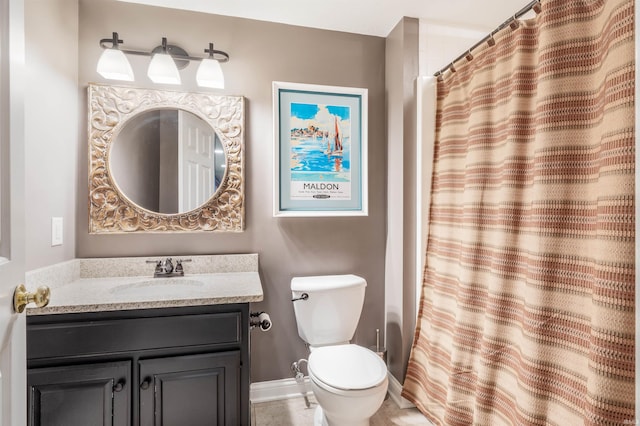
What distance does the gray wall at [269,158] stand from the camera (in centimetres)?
188

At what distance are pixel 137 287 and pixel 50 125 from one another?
87cm

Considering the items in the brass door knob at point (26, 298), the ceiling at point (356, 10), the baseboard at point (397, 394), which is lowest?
the baseboard at point (397, 394)

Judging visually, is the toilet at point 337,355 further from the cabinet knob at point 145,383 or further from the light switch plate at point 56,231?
the light switch plate at point 56,231

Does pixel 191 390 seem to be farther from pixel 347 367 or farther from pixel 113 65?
pixel 113 65

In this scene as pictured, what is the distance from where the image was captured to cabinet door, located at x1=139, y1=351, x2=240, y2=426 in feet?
4.46

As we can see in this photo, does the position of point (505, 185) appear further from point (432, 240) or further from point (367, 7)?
point (367, 7)

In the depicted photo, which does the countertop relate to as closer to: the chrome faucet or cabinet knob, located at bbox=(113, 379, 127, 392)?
the chrome faucet

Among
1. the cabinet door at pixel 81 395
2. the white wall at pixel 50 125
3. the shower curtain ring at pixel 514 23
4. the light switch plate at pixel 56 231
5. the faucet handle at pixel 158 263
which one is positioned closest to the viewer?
the cabinet door at pixel 81 395

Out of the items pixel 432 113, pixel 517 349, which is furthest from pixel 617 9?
pixel 517 349

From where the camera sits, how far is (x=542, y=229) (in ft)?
3.95

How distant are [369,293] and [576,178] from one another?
4.51 feet

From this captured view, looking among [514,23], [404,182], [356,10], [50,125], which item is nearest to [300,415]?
[404,182]

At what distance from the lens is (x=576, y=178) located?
116 centimetres

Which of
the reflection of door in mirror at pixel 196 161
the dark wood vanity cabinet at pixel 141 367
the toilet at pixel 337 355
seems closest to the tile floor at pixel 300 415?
the toilet at pixel 337 355
